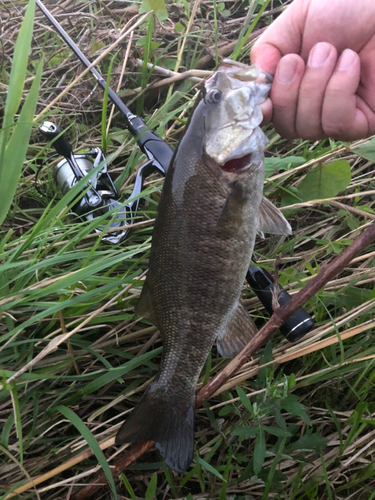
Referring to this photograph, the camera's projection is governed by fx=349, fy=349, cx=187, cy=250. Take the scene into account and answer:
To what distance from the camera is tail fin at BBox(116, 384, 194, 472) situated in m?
1.59

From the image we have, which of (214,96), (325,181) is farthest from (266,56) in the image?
(325,181)

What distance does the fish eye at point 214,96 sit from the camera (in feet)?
5.65

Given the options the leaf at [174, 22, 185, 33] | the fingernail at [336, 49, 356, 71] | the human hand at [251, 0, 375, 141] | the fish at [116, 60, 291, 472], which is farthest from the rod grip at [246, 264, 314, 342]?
the leaf at [174, 22, 185, 33]

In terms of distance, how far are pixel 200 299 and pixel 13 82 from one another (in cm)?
135

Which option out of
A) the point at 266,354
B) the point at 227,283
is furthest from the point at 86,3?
the point at 266,354

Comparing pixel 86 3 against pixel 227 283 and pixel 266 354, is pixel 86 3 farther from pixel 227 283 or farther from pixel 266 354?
pixel 266 354

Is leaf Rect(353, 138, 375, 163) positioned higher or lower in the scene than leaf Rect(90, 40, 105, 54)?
lower

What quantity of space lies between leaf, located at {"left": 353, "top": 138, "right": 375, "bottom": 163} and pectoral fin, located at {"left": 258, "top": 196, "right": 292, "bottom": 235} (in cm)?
81

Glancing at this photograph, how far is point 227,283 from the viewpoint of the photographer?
1.73 meters

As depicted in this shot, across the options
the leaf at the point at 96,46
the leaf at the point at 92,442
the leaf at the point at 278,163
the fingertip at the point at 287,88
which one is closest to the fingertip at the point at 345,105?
the fingertip at the point at 287,88

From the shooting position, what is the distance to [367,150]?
7.36ft

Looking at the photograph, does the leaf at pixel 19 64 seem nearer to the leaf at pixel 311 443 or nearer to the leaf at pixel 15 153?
the leaf at pixel 15 153

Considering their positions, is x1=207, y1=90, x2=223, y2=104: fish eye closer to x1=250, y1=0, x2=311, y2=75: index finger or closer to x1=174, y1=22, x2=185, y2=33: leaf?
x1=250, y1=0, x2=311, y2=75: index finger

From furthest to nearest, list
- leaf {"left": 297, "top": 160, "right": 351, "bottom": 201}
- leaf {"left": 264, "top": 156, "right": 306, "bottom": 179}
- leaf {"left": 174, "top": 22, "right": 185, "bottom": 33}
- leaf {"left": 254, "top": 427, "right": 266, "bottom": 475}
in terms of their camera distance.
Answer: leaf {"left": 174, "top": 22, "right": 185, "bottom": 33} → leaf {"left": 264, "top": 156, "right": 306, "bottom": 179} → leaf {"left": 297, "top": 160, "right": 351, "bottom": 201} → leaf {"left": 254, "top": 427, "right": 266, "bottom": 475}
